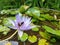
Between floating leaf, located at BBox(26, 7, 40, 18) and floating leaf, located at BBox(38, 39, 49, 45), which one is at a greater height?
floating leaf, located at BBox(26, 7, 40, 18)

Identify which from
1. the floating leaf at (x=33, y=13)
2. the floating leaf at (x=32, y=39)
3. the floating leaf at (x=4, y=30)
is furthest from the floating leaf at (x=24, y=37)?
the floating leaf at (x=33, y=13)

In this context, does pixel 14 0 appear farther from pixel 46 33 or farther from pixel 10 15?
pixel 46 33

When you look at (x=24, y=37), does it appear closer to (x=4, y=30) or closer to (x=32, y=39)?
(x=32, y=39)

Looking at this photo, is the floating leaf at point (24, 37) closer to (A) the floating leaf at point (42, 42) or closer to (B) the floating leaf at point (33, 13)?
(A) the floating leaf at point (42, 42)

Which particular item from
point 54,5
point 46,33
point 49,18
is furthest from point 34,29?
point 54,5

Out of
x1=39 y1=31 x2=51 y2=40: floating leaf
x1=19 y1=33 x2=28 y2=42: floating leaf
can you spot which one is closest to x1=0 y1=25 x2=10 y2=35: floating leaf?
x1=19 y1=33 x2=28 y2=42: floating leaf

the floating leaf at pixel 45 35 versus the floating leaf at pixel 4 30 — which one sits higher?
the floating leaf at pixel 4 30

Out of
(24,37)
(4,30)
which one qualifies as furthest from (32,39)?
(4,30)

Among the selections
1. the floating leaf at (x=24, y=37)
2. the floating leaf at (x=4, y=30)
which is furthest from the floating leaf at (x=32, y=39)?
the floating leaf at (x=4, y=30)

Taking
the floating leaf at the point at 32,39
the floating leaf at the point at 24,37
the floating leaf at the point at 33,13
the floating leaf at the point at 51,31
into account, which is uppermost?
the floating leaf at the point at 33,13

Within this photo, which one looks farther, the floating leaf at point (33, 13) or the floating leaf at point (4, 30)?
the floating leaf at point (33, 13)

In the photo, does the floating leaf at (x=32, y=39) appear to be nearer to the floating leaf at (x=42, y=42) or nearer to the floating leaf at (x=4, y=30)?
the floating leaf at (x=42, y=42)

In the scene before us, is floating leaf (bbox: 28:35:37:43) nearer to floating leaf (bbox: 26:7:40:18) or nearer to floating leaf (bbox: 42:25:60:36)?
floating leaf (bbox: 42:25:60:36)
